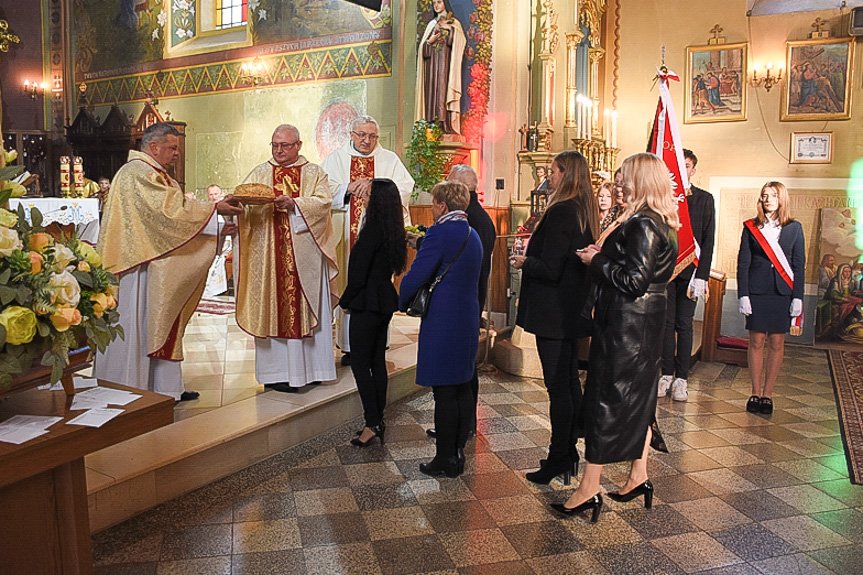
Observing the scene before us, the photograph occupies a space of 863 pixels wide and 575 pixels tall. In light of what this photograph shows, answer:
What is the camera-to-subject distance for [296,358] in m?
4.71

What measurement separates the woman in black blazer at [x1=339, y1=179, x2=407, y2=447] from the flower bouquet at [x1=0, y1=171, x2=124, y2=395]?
1.96 meters

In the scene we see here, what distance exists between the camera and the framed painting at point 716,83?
9.59m

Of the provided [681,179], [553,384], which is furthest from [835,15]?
[553,384]

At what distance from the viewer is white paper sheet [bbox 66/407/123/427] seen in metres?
2.01

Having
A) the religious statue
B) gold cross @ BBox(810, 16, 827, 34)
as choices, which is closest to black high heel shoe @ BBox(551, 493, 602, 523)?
the religious statue

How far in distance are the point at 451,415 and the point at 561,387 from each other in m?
0.60

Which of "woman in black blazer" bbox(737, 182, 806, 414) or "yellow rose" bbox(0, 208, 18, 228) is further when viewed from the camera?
"woman in black blazer" bbox(737, 182, 806, 414)

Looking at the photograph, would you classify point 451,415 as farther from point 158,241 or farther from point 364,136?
point 364,136

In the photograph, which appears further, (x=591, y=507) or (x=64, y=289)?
(x=591, y=507)

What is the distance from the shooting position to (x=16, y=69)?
1179 centimetres

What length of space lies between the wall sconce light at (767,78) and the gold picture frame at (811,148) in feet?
2.38

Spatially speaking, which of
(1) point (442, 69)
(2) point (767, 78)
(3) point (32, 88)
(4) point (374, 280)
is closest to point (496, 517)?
(4) point (374, 280)

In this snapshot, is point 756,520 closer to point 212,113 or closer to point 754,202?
point 754,202

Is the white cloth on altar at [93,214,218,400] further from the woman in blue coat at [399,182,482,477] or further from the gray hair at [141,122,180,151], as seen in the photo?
the woman in blue coat at [399,182,482,477]
